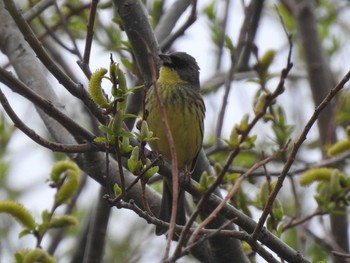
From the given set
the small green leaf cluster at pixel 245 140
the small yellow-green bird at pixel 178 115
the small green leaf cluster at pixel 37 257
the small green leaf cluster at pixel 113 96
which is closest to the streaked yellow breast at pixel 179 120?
the small yellow-green bird at pixel 178 115

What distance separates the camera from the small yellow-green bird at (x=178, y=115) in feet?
16.3

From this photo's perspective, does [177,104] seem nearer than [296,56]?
Yes

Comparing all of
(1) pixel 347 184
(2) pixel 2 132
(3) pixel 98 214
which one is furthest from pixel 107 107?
(2) pixel 2 132

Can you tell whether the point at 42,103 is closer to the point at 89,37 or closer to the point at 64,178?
the point at 89,37

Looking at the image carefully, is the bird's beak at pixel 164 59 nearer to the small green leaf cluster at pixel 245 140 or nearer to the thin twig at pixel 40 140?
the small green leaf cluster at pixel 245 140

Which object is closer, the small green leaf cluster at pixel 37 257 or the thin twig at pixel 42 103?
the thin twig at pixel 42 103

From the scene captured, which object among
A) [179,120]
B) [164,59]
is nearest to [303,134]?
[179,120]

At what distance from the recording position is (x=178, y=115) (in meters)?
5.21

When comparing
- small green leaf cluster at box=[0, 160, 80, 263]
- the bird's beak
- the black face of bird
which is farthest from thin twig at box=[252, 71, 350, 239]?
the black face of bird

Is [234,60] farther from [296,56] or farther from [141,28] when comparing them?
[296,56]

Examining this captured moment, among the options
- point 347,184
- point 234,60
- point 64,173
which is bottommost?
point 64,173

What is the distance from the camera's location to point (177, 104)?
529 cm

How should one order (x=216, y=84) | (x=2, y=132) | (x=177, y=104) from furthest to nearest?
1. (x=216, y=84)
2. (x=2, y=132)
3. (x=177, y=104)

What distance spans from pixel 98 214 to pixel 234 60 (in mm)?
1548
